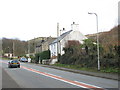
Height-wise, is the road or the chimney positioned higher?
the chimney

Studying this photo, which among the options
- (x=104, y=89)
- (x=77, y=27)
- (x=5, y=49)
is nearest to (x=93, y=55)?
(x=104, y=89)

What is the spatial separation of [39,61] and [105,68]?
33.5 meters

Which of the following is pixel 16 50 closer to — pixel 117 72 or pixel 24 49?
pixel 24 49

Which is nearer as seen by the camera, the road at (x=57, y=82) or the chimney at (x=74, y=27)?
the road at (x=57, y=82)

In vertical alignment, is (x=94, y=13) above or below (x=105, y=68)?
above

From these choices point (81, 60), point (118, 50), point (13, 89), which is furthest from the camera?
point (81, 60)

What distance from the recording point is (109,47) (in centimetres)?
2516

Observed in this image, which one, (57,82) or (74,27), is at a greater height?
(74,27)

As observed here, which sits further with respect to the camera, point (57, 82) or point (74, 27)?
point (74, 27)

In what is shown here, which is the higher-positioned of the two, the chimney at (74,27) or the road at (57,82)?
the chimney at (74,27)

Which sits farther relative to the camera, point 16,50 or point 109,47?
point 16,50

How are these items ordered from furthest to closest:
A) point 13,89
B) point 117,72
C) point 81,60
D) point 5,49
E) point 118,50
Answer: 1. point 5,49
2. point 81,60
3. point 118,50
4. point 117,72
5. point 13,89

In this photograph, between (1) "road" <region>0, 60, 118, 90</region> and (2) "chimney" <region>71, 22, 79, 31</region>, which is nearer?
(1) "road" <region>0, 60, 118, 90</region>

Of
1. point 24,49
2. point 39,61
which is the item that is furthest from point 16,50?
point 39,61
